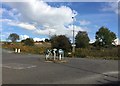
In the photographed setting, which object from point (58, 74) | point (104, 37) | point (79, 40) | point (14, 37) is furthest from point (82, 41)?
point (58, 74)

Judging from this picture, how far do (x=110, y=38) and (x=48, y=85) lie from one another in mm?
98939

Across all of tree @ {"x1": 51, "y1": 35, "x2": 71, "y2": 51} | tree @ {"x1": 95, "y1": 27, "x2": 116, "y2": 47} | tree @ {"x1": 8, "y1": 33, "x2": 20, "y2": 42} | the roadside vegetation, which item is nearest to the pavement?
the roadside vegetation

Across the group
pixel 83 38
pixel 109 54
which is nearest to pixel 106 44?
pixel 83 38

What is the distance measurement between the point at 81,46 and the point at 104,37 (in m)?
25.3

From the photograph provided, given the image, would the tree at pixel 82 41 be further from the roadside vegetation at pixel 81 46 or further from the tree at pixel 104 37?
the tree at pixel 104 37

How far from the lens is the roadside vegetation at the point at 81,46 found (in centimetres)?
4737

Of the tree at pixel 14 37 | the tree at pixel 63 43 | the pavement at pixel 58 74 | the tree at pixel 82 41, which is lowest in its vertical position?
the pavement at pixel 58 74

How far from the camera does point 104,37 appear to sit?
109 metres

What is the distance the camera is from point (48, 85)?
11539 mm

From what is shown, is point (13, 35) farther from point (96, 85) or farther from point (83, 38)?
point (96, 85)

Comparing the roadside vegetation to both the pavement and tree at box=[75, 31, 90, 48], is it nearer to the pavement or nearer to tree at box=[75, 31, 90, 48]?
tree at box=[75, 31, 90, 48]

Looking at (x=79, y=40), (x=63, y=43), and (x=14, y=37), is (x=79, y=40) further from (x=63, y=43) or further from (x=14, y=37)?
(x=14, y=37)

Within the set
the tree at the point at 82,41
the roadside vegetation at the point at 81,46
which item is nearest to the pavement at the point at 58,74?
the roadside vegetation at the point at 81,46

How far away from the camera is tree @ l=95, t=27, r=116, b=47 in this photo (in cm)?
10813
